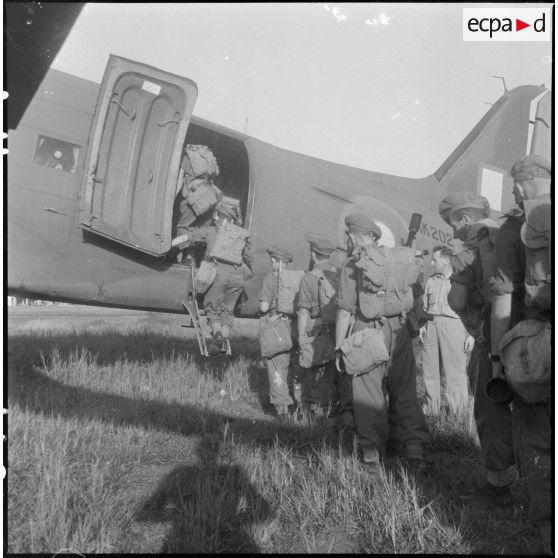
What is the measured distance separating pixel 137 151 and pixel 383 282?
9.28 ft

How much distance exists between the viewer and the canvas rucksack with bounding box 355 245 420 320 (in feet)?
12.1

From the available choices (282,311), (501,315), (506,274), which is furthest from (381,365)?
(282,311)

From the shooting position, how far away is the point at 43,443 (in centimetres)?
274

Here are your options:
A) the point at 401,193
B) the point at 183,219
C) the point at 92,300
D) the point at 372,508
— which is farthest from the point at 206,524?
the point at 401,193

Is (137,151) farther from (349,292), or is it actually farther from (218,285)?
(349,292)

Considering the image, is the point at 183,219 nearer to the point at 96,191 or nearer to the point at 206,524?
the point at 96,191

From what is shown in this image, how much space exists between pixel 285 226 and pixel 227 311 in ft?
4.32

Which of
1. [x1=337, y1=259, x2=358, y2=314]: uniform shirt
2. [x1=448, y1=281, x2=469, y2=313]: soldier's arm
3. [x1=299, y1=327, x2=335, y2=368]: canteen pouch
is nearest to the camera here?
[x1=448, y1=281, x2=469, y2=313]: soldier's arm

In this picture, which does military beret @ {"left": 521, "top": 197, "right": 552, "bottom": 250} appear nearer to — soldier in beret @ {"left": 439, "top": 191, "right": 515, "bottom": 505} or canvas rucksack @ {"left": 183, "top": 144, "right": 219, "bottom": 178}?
soldier in beret @ {"left": 439, "top": 191, "right": 515, "bottom": 505}

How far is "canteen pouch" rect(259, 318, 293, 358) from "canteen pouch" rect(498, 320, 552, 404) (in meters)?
3.20

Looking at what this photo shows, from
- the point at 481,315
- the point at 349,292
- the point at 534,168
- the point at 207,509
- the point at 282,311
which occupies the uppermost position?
the point at 534,168

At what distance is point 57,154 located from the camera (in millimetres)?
4598

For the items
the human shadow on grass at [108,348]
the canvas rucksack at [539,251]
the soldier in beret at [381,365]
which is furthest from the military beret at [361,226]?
the human shadow on grass at [108,348]

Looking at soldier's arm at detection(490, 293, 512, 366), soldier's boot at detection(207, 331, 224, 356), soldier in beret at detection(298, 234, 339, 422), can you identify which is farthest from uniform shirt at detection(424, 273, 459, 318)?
soldier's arm at detection(490, 293, 512, 366)
